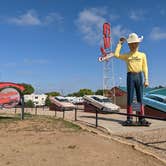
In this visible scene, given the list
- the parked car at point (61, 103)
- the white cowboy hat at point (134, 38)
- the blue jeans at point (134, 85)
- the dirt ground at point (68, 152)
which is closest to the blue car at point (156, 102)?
the blue jeans at point (134, 85)

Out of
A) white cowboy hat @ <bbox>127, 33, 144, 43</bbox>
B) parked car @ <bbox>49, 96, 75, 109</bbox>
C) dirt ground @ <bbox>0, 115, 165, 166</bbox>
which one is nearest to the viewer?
dirt ground @ <bbox>0, 115, 165, 166</bbox>

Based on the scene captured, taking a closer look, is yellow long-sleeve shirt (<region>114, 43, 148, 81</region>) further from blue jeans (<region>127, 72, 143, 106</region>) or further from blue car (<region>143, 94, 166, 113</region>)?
blue car (<region>143, 94, 166, 113</region>)

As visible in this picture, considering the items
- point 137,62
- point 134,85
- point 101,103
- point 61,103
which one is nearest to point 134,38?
point 137,62

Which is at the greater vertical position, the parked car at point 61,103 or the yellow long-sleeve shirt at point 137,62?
the yellow long-sleeve shirt at point 137,62

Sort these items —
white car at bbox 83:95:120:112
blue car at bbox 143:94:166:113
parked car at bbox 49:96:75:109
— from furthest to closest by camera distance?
parked car at bbox 49:96:75:109
white car at bbox 83:95:120:112
blue car at bbox 143:94:166:113

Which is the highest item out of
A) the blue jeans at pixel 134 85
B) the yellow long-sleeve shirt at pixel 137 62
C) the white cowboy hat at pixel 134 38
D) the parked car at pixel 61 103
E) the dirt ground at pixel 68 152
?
the white cowboy hat at pixel 134 38

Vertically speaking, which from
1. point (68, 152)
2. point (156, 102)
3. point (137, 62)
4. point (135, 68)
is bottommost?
point (68, 152)

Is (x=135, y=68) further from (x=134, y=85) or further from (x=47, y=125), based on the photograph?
(x=47, y=125)

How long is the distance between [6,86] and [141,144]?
35.0 ft

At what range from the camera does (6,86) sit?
18266 millimetres

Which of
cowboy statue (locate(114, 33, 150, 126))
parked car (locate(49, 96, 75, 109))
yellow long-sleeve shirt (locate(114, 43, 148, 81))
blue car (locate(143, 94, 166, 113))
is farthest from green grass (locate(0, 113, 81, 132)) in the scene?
parked car (locate(49, 96, 75, 109))

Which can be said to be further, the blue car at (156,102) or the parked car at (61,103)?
the parked car at (61,103)

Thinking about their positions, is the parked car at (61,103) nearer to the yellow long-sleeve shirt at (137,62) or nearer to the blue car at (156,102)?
the blue car at (156,102)

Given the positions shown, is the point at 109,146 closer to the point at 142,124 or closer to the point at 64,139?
the point at 64,139
